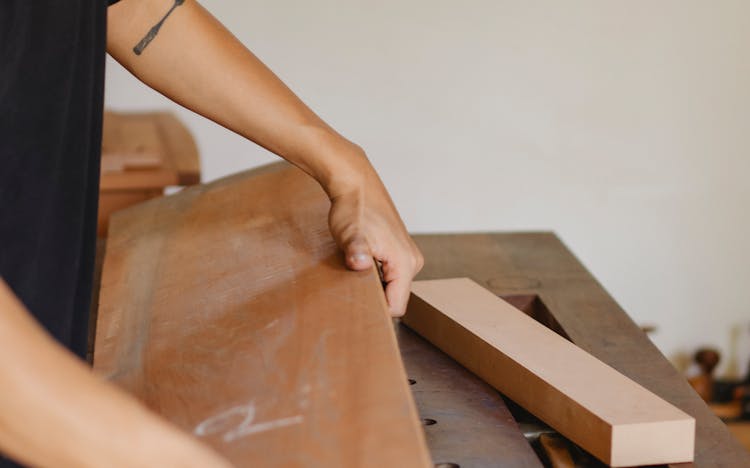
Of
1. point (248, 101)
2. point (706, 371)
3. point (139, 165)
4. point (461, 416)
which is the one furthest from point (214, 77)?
point (706, 371)

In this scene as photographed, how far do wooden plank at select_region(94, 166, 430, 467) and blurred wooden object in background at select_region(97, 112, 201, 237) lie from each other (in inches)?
29.4

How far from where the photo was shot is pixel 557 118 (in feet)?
8.15

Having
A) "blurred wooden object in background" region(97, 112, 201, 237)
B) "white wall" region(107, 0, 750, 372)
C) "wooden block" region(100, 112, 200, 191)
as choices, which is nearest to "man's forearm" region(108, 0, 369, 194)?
"wooden block" region(100, 112, 200, 191)

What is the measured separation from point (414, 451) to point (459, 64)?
6.16 feet

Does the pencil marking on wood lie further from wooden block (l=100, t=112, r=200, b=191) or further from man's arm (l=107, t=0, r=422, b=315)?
wooden block (l=100, t=112, r=200, b=191)

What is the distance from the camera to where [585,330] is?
1.29m

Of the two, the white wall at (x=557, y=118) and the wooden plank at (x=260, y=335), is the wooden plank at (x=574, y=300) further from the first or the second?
the white wall at (x=557, y=118)

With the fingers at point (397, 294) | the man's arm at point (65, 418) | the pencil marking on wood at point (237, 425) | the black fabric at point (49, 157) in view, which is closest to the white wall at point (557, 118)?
the fingers at point (397, 294)

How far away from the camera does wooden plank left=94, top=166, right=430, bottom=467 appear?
0.71 m

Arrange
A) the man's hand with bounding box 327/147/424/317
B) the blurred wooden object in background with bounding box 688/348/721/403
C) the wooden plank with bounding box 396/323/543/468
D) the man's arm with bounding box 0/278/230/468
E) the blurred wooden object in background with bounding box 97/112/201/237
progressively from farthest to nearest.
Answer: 1. the blurred wooden object in background with bounding box 688/348/721/403
2. the blurred wooden object in background with bounding box 97/112/201/237
3. the man's hand with bounding box 327/147/424/317
4. the wooden plank with bounding box 396/323/543/468
5. the man's arm with bounding box 0/278/230/468

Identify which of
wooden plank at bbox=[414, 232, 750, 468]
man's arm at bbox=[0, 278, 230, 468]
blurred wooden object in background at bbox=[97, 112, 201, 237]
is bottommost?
wooden plank at bbox=[414, 232, 750, 468]

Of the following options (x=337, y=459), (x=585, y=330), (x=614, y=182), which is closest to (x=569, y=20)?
(x=614, y=182)

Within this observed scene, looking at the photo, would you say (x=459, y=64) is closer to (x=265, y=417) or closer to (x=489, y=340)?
(x=489, y=340)

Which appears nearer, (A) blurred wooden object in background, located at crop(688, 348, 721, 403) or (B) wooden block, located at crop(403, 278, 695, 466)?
(B) wooden block, located at crop(403, 278, 695, 466)
